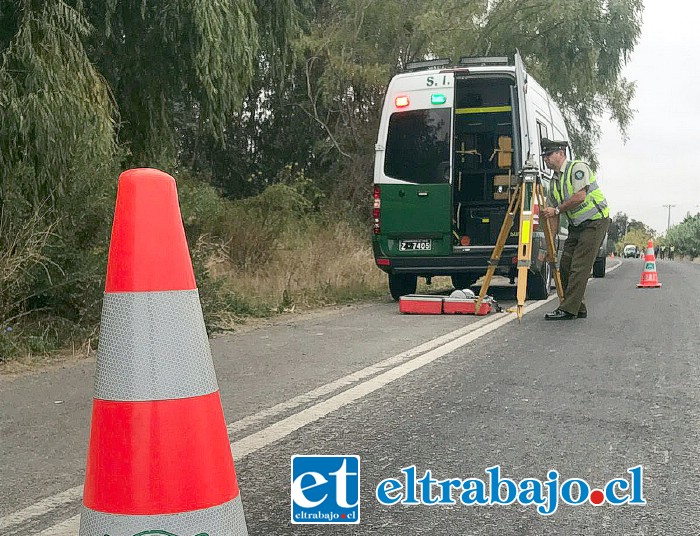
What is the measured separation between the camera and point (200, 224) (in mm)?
11789

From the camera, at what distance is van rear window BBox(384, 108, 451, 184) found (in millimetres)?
12594

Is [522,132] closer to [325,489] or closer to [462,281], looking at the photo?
[462,281]

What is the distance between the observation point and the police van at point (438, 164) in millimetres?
12398

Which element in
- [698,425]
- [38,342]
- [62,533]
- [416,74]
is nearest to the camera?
[62,533]

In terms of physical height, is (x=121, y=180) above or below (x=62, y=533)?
above

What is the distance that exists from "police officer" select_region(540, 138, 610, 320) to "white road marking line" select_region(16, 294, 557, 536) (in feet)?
5.64

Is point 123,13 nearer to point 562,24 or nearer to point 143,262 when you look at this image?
point 143,262

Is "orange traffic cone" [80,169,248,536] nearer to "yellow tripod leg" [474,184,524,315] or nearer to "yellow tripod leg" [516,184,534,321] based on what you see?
"yellow tripod leg" [516,184,534,321]

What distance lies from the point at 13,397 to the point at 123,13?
14.5 ft

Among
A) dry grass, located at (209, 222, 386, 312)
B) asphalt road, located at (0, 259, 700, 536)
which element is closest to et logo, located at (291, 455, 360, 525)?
asphalt road, located at (0, 259, 700, 536)

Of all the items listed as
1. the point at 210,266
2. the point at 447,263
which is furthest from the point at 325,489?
the point at 447,263

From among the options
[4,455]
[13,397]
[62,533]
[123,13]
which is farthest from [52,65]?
[62,533]

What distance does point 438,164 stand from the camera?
12.6 meters

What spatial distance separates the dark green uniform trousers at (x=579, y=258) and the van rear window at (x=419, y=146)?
2.36 meters
